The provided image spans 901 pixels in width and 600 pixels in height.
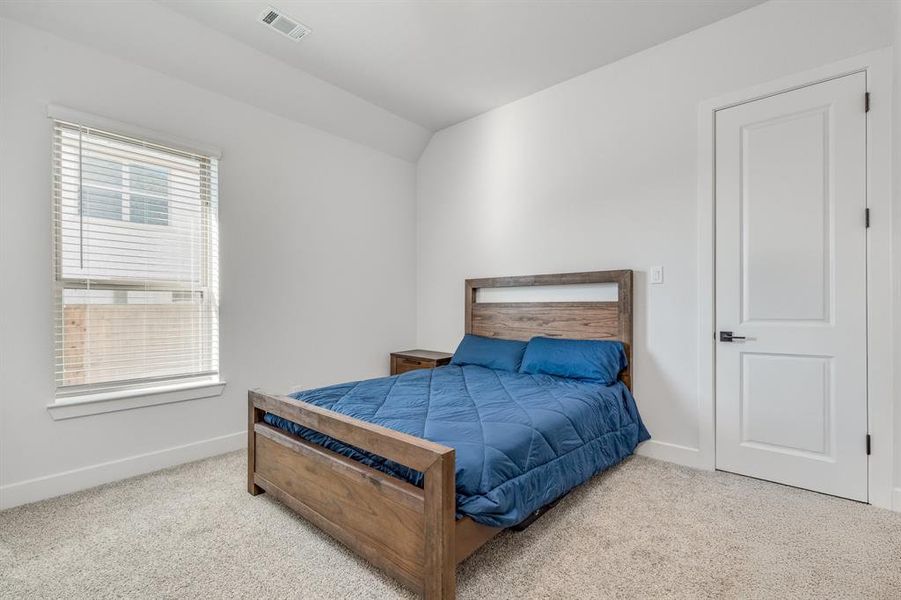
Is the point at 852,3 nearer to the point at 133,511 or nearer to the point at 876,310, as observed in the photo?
the point at 876,310

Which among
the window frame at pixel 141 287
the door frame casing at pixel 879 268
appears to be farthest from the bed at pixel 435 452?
the door frame casing at pixel 879 268

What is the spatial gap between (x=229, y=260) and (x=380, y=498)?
7.36 ft

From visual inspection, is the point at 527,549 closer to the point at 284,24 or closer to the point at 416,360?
the point at 416,360

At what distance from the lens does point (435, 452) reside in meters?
Result: 1.39

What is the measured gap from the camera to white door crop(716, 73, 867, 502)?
2238 millimetres

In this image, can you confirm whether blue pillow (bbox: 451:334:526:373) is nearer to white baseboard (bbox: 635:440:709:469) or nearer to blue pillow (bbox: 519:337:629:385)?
blue pillow (bbox: 519:337:629:385)

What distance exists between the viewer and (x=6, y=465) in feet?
7.25

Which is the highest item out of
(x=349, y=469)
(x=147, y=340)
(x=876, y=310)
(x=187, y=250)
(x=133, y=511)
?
(x=187, y=250)

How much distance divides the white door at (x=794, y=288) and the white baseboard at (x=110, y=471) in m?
3.30

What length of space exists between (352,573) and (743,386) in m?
2.38

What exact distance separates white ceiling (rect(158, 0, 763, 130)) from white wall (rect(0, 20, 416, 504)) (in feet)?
1.98

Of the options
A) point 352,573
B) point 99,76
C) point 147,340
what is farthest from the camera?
point 147,340

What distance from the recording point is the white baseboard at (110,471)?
2230 mm

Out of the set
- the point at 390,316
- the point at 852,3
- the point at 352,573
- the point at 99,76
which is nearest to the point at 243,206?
the point at 99,76
